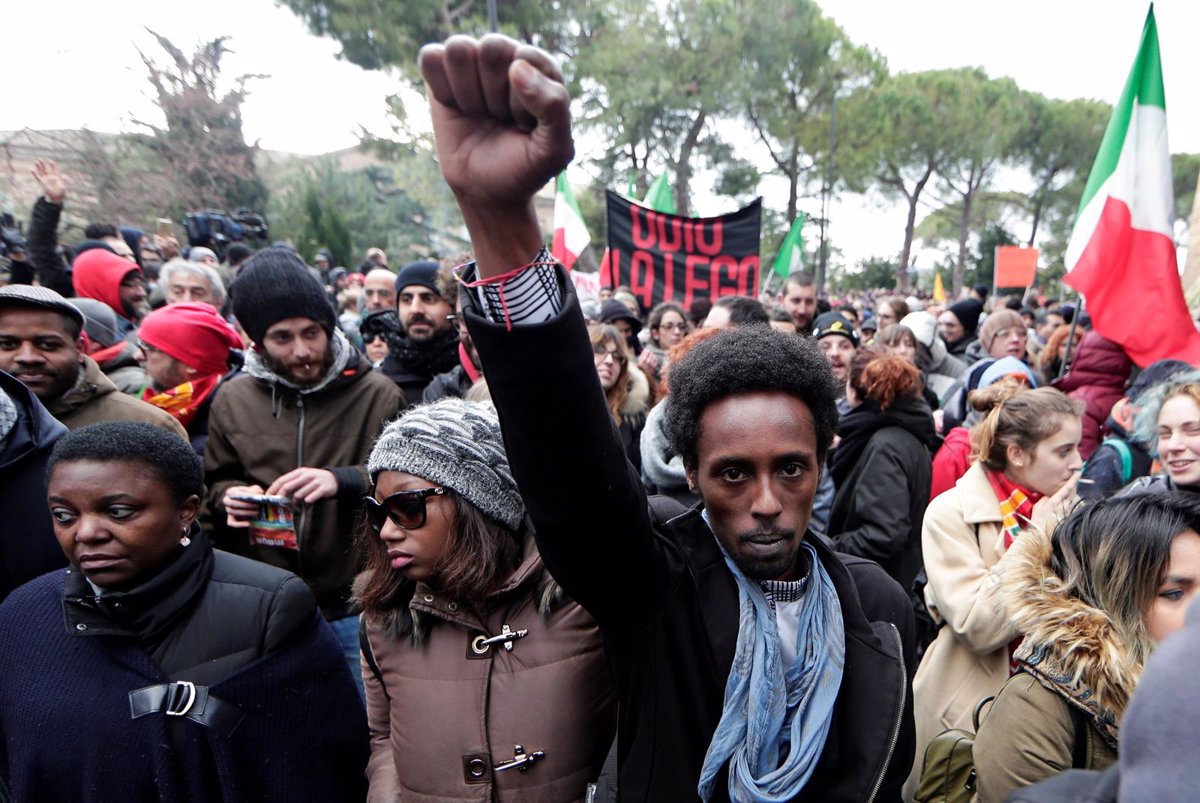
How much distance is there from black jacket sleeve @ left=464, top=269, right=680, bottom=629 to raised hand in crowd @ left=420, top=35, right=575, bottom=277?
0.11 meters

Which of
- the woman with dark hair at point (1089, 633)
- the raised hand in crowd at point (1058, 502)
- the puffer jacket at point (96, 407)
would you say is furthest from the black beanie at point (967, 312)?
the puffer jacket at point (96, 407)

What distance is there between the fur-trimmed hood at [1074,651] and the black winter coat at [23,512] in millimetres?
2444

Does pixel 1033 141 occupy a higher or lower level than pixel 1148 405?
higher

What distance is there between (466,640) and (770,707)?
27.1 inches

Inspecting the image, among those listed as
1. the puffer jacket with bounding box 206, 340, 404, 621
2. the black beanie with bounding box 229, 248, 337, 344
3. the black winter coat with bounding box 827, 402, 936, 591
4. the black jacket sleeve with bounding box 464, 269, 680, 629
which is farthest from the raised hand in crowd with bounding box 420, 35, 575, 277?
the black winter coat with bounding box 827, 402, 936, 591

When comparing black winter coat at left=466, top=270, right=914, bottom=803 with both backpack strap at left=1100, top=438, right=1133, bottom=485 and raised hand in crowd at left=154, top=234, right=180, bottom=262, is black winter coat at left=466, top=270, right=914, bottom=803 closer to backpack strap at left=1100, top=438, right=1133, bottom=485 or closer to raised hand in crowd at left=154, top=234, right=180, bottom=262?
backpack strap at left=1100, top=438, right=1133, bottom=485

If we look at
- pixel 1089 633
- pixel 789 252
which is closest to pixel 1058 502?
pixel 1089 633

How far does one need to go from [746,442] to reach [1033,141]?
146ft

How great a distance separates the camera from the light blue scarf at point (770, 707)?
46.7 inches

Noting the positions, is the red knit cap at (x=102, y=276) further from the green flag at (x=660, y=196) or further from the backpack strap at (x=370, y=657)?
the green flag at (x=660, y=196)

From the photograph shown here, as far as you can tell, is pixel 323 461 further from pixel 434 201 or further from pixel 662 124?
pixel 434 201

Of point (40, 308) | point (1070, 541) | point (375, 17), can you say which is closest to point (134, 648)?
point (40, 308)

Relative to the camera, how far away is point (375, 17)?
18031 millimetres

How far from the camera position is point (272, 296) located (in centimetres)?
255
